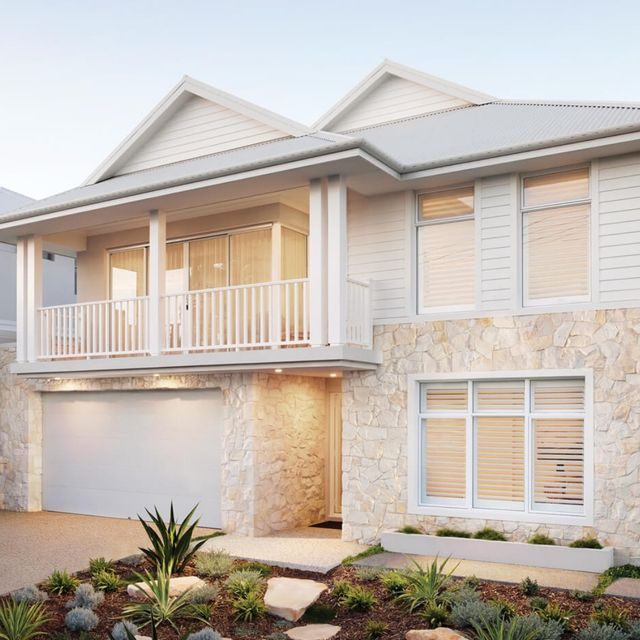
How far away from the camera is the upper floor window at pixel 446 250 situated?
10242mm

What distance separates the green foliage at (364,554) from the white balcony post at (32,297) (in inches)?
264

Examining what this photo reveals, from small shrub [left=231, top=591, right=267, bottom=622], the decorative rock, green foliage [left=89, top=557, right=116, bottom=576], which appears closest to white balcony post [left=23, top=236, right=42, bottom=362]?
green foliage [left=89, top=557, right=116, bottom=576]

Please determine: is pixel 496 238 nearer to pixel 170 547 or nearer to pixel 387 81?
pixel 387 81

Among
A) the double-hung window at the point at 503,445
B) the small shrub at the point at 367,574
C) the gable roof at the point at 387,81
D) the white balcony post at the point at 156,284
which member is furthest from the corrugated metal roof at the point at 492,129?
the small shrub at the point at 367,574

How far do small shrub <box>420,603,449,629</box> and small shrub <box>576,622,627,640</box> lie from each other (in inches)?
47.3

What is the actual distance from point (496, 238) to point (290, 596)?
5.29 metres

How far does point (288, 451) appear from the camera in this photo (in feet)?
39.6

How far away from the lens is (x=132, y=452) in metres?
13.1

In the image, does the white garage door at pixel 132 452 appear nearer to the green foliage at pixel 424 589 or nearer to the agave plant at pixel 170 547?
the agave plant at pixel 170 547

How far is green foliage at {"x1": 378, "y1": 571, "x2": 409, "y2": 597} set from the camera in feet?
25.8

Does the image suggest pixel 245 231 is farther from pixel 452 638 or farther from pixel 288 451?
pixel 452 638

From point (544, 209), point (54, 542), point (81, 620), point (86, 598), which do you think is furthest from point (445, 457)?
point (54, 542)

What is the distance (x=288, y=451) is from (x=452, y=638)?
19.8ft

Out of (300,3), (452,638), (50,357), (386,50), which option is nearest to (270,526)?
(50,357)
